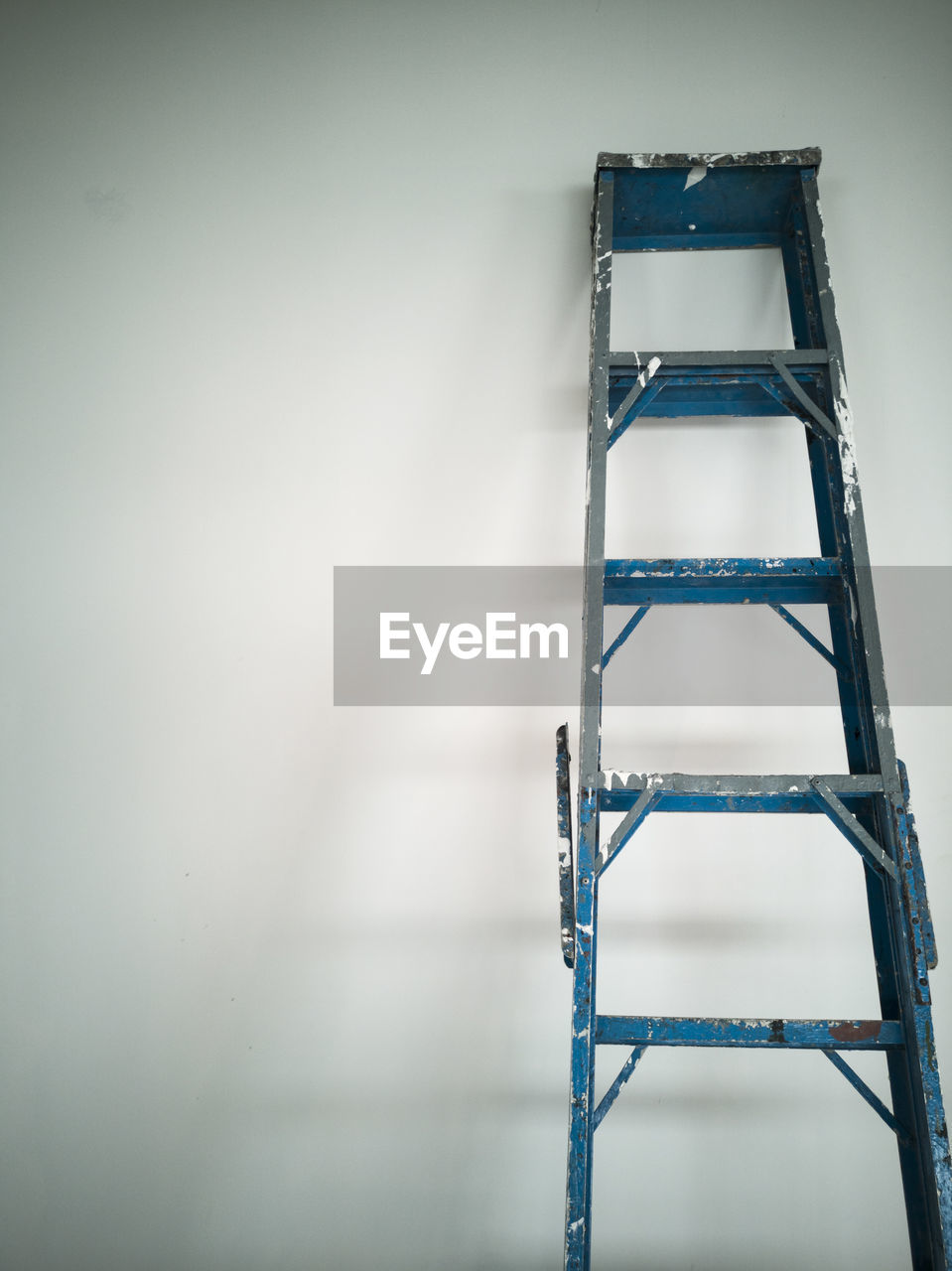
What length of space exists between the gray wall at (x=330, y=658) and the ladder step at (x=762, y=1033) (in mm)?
383

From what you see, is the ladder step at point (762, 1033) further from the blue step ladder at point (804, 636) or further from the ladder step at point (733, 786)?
the ladder step at point (733, 786)

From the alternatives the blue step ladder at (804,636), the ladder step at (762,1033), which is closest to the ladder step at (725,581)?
the blue step ladder at (804,636)

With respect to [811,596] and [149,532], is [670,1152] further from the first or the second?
[149,532]

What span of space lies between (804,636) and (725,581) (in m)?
0.23

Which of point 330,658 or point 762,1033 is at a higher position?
point 330,658

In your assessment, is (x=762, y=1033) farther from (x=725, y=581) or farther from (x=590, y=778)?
(x=725, y=581)

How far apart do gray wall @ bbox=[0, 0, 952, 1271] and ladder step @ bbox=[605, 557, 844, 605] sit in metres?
0.31

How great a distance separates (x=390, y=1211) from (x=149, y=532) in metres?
1.59

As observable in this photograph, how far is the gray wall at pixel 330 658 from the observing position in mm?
1717

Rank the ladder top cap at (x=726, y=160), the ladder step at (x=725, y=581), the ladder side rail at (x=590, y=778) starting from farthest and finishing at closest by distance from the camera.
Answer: the ladder top cap at (x=726, y=160) < the ladder step at (x=725, y=581) < the ladder side rail at (x=590, y=778)

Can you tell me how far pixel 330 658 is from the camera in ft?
6.11

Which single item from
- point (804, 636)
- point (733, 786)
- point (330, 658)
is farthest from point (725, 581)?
point (330, 658)

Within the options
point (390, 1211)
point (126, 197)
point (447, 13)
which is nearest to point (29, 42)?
point (126, 197)

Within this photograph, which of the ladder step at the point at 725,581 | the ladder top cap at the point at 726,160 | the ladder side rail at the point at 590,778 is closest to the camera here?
the ladder side rail at the point at 590,778
